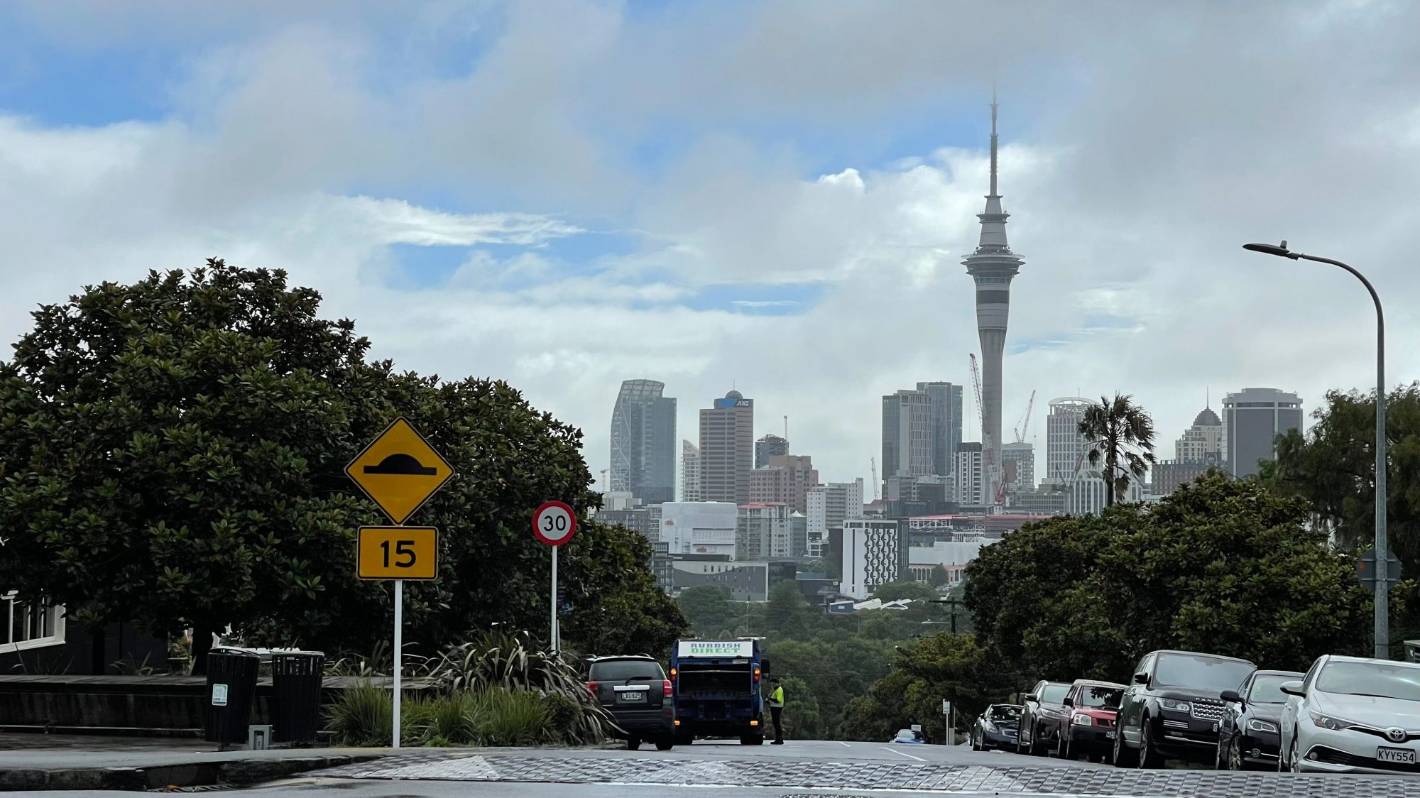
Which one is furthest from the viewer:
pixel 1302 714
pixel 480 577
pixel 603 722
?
pixel 480 577

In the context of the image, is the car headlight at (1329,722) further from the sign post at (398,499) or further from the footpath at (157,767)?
the footpath at (157,767)

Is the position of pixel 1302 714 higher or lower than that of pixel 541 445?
lower

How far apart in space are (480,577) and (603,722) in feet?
35.6

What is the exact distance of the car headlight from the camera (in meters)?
17.1

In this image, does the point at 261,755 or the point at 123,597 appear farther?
the point at 123,597

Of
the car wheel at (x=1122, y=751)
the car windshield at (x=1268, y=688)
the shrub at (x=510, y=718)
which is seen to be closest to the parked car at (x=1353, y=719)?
the car windshield at (x=1268, y=688)

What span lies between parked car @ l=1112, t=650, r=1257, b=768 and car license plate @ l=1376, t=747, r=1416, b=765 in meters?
5.64

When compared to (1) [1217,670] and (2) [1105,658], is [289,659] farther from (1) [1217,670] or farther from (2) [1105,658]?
(2) [1105,658]

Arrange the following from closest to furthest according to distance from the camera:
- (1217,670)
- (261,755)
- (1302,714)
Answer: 1. (261,755)
2. (1302,714)
3. (1217,670)

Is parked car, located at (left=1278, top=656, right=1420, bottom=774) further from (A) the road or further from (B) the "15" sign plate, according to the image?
(B) the "15" sign plate

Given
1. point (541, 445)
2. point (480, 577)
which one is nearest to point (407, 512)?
point (480, 577)

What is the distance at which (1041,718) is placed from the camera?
33.0m

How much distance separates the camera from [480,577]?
110 feet

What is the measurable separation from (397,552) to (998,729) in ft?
87.3
